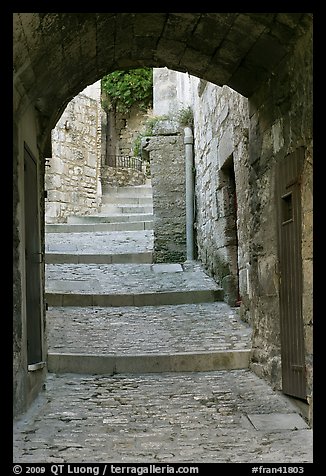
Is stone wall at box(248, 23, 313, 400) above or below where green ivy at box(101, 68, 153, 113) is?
below

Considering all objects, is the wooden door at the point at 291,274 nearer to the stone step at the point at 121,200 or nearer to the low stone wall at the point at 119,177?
the stone step at the point at 121,200

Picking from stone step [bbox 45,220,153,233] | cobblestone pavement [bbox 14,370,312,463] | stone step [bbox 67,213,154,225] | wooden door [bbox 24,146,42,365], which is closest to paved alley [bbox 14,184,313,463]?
cobblestone pavement [bbox 14,370,312,463]

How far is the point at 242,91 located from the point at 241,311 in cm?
256

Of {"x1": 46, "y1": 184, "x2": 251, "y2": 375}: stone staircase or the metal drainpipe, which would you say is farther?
the metal drainpipe

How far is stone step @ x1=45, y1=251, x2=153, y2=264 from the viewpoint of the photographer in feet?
32.4

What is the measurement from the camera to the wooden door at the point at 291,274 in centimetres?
406

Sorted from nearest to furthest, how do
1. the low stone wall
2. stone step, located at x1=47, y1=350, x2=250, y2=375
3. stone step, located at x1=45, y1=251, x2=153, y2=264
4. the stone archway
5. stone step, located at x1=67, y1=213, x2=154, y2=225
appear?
the stone archway
stone step, located at x1=47, y1=350, x2=250, y2=375
stone step, located at x1=45, y1=251, x2=153, y2=264
stone step, located at x1=67, y1=213, x2=154, y2=225
the low stone wall

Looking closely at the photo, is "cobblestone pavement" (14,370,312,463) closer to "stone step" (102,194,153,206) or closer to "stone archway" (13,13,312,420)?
"stone archway" (13,13,312,420)

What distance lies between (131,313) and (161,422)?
3.47m

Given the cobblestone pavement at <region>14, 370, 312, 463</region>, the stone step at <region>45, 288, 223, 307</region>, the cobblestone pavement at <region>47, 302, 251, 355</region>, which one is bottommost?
the cobblestone pavement at <region>14, 370, 312, 463</region>

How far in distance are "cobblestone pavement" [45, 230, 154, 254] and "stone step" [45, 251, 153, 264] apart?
0.24 metres

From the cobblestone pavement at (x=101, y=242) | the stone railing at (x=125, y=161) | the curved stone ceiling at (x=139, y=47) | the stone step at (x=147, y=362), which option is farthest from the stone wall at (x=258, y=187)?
the stone railing at (x=125, y=161)

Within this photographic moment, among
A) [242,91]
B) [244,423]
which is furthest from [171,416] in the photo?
[242,91]

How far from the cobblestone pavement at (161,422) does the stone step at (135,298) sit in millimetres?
2350
